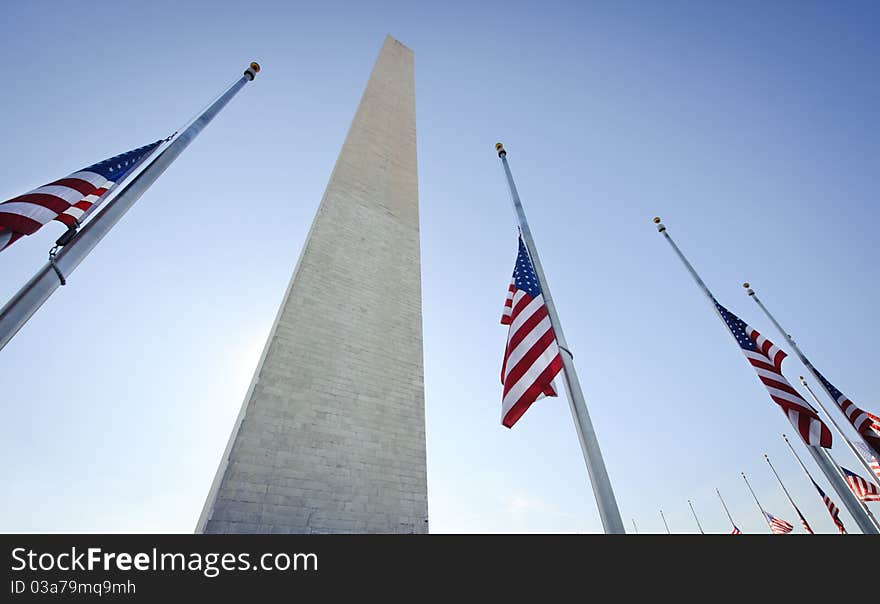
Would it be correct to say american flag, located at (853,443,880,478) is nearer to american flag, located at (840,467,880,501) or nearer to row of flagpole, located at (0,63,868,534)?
american flag, located at (840,467,880,501)

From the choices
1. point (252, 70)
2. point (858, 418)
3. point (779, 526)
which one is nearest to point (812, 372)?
point (858, 418)

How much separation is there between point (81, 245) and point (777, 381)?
10.3m

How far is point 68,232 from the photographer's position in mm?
3875

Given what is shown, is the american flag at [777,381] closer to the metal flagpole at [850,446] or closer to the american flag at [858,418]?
the american flag at [858,418]

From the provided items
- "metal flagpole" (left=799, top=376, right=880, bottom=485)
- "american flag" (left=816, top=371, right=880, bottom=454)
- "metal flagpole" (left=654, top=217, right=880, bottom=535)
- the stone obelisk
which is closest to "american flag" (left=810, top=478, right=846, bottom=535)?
"metal flagpole" (left=799, top=376, right=880, bottom=485)

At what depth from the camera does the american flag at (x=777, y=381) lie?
20.1 ft

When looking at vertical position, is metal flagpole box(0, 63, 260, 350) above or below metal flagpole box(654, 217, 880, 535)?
above

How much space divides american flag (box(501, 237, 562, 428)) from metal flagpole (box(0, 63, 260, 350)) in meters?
4.39

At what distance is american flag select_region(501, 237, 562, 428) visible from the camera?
4.03 meters

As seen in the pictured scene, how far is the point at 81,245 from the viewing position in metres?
3.77

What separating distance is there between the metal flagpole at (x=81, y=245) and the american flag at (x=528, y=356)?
14.4 ft
